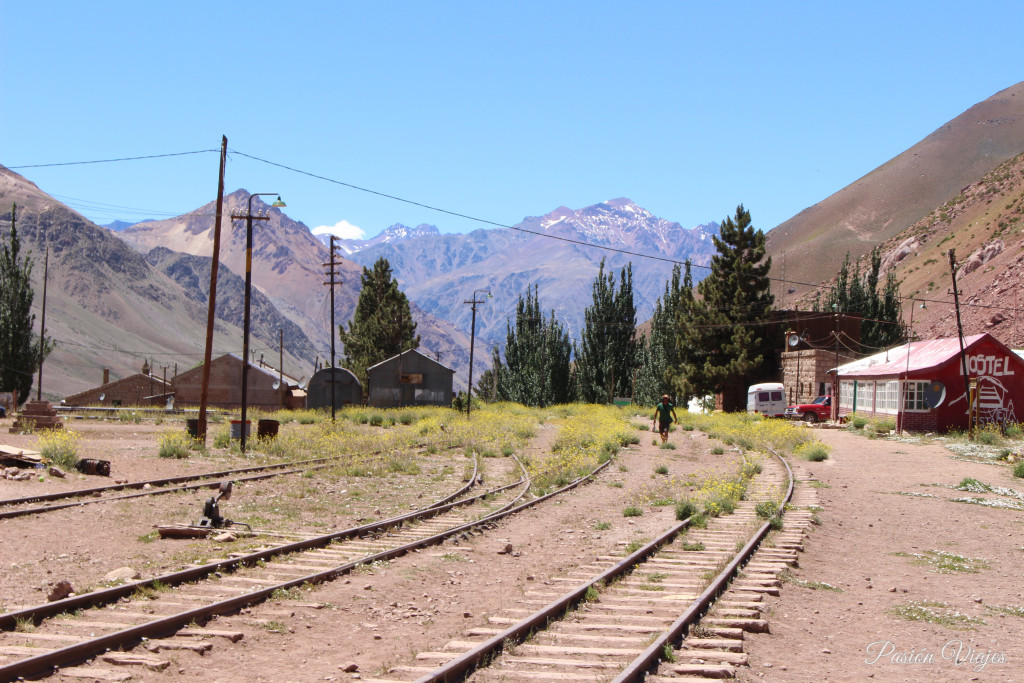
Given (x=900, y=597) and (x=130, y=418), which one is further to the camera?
(x=130, y=418)

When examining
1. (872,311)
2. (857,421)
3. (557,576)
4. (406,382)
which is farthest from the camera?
(872,311)

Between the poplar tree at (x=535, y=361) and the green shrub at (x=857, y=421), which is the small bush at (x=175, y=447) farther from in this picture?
the poplar tree at (x=535, y=361)

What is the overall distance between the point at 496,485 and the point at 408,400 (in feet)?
173

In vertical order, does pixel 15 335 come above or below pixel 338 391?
above

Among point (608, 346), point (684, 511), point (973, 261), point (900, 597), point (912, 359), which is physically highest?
point (973, 261)

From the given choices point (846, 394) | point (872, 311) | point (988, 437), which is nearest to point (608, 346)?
point (872, 311)

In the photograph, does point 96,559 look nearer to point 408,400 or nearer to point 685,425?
point 685,425

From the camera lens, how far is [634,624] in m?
8.23

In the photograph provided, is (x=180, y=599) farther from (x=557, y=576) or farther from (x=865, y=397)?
(x=865, y=397)

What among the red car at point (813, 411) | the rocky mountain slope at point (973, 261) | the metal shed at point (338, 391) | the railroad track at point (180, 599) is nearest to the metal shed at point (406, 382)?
the metal shed at point (338, 391)

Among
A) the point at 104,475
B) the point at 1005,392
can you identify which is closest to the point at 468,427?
the point at 104,475

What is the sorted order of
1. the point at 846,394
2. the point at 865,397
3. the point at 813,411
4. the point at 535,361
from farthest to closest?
1. the point at 535,361
2. the point at 813,411
3. the point at 846,394
4. the point at 865,397

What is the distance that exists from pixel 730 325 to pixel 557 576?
5556 centimetres

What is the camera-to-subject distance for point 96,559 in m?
10.9
